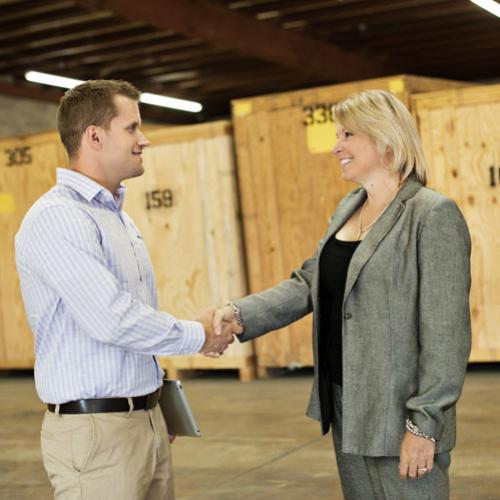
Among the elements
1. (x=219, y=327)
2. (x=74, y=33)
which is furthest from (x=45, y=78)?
(x=219, y=327)

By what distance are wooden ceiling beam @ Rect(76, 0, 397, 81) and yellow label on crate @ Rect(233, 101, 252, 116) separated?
3637mm

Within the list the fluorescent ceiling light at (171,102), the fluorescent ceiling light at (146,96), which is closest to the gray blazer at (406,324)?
the fluorescent ceiling light at (146,96)

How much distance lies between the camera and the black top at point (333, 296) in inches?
116

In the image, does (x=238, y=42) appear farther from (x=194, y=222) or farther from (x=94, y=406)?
(x=94, y=406)

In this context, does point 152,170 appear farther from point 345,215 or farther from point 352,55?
point 352,55

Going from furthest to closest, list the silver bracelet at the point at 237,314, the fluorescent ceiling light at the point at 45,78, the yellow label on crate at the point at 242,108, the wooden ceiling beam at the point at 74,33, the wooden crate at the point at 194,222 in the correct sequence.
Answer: the fluorescent ceiling light at the point at 45,78
the wooden ceiling beam at the point at 74,33
the wooden crate at the point at 194,222
the yellow label on crate at the point at 242,108
the silver bracelet at the point at 237,314

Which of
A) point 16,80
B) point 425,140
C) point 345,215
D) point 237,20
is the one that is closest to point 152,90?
point 16,80

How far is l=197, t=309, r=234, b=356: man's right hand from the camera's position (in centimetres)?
311

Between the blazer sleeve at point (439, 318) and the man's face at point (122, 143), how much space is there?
92 cm

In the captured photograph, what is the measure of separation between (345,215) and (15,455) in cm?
388

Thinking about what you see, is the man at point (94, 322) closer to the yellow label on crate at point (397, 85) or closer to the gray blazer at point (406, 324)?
the gray blazer at point (406, 324)

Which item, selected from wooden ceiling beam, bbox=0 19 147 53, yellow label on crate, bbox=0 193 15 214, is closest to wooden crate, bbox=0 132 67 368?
yellow label on crate, bbox=0 193 15 214

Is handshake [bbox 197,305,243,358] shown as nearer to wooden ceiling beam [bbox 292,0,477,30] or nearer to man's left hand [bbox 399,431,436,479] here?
man's left hand [bbox 399,431,436,479]

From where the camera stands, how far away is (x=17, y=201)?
29.9 ft
